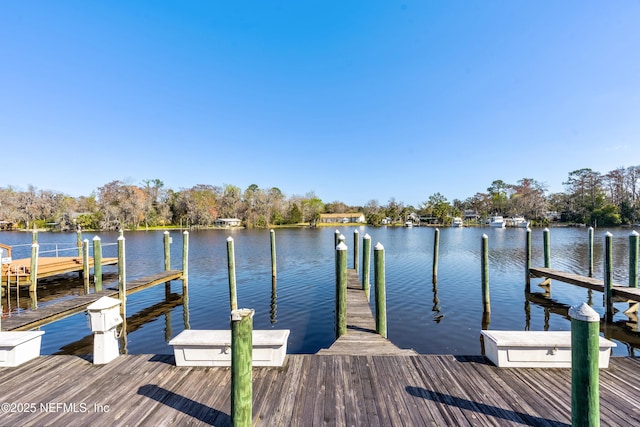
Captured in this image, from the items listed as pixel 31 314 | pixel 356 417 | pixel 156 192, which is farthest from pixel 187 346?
pixel 156 192

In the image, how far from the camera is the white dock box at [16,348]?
4.89m

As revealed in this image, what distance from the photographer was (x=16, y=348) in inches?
194

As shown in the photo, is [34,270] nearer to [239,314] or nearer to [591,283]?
[239,314]

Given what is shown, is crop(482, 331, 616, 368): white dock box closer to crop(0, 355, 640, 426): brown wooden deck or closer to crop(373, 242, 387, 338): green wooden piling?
crop(0, 355, 640, 426): brown wooden deck

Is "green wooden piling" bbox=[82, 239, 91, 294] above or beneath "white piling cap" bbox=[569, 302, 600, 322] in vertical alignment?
beneath

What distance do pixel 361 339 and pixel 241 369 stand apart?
373 cm

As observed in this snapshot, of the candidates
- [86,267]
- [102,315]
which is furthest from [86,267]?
[102,315]

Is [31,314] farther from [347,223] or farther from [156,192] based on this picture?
[347,223]

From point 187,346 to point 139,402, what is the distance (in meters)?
0.94

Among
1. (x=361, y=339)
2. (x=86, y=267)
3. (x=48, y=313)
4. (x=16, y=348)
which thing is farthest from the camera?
(x=86, y=267)

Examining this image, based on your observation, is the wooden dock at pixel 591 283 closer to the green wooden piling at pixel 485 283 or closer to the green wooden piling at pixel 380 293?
the green wooden piling at pixel 485 283

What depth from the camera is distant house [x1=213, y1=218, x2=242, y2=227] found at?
75.6m

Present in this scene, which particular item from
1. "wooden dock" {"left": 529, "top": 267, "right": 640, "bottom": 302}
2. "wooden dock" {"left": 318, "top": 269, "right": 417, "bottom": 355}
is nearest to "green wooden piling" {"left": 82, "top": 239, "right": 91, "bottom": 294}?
"wooden dock" {"left": 318, "top": 269, "right": 417, "bottom": 355}

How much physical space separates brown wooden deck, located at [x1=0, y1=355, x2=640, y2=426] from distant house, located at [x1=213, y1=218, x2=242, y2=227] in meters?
72.9
